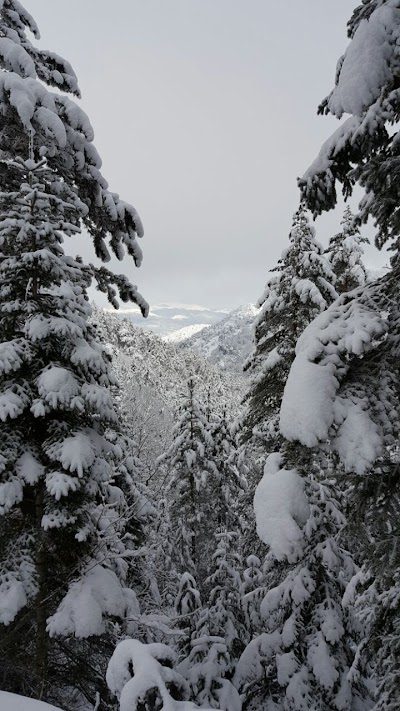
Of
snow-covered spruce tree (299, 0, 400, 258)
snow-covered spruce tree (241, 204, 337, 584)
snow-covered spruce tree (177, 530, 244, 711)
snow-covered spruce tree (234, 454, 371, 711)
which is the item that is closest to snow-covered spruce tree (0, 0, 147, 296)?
snow-covered spruce tree (299, 0, 400, 258)

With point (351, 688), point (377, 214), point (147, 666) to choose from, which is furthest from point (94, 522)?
point (351, 688)

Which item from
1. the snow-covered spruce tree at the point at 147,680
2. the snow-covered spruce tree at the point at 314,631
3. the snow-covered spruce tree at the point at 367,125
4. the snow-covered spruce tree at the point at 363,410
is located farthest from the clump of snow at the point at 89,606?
the snow-covered spruce tree at the point at 367,125

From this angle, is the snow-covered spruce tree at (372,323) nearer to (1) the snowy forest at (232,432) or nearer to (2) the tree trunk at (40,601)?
(1) the snowy forest at (232,432)

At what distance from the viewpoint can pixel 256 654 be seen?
9.70m

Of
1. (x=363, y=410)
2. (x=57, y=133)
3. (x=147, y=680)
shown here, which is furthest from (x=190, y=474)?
(x=147, y=680)

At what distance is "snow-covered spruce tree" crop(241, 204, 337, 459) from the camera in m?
10.1

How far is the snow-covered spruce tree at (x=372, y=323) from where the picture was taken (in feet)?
11.0

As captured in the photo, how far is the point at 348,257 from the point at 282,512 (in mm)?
12152

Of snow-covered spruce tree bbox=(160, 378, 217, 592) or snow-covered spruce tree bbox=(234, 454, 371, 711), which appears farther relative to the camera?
snow-covered spruce tree bbox=(160, 378, 217, 592)

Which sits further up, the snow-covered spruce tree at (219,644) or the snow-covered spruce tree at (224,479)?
the snow-covered spruce tree at (224,479)

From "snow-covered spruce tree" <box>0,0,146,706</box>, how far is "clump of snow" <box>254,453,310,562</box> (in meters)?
2.42

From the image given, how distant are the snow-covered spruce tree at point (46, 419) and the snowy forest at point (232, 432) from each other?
29 mm

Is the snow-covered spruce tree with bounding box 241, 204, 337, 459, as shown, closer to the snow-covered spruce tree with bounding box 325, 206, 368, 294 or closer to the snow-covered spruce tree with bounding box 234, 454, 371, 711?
the snow-covered spruce tree with bounding box 234, 454, 371, 711

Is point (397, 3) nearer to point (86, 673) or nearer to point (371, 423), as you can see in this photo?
point (371, 423)
